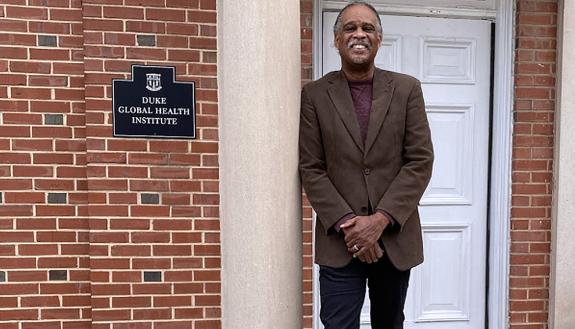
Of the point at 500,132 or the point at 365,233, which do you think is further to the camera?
the point at 500,132

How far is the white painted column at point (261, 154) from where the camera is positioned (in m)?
2.48

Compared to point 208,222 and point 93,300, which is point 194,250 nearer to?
point 208,222

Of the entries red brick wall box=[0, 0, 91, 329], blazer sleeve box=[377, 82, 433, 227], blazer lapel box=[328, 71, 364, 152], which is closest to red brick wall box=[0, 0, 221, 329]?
red brick wall box=[0, 0, 91, 329]

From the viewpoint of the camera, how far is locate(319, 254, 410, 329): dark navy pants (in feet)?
8.09

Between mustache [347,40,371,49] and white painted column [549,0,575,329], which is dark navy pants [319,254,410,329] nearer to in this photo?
mustache [347,40,371,49]

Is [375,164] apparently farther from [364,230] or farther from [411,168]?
[364,230]

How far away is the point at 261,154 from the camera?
98.2 inches

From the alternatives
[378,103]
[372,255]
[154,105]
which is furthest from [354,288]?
[154,105]

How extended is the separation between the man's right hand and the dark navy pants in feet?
0.20

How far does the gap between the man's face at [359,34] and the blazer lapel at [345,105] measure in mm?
124

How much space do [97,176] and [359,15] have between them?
1895 mm

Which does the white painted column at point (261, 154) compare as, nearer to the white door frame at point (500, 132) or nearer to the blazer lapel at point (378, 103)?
the blazer lapel at point (378, 103)

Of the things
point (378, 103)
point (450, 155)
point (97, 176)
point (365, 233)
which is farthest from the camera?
point (450, 155)

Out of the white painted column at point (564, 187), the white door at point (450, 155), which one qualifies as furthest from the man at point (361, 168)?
the white painted column at point (564, 187)
